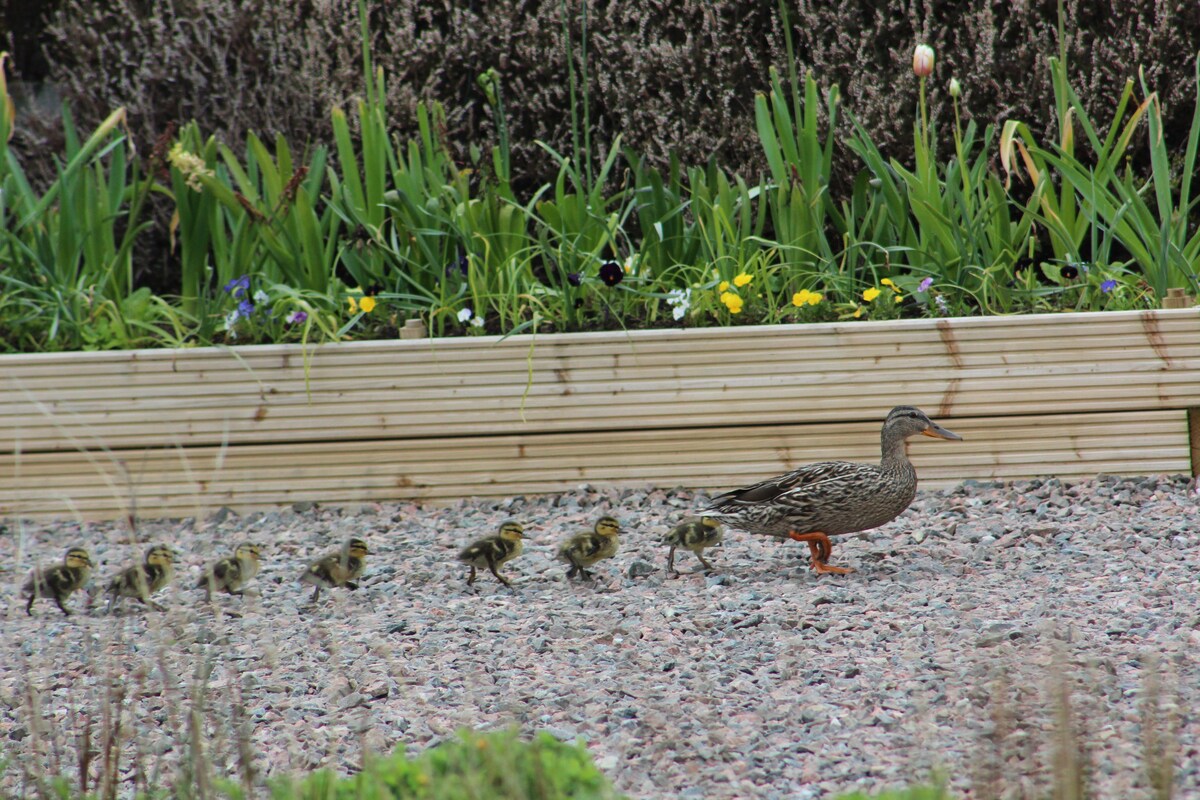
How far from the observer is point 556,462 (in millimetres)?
4840

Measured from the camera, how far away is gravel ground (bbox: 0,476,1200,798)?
7.49 ft

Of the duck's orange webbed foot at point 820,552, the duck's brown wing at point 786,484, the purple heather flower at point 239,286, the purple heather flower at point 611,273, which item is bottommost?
the duck's orange webbed foot at point 820,552

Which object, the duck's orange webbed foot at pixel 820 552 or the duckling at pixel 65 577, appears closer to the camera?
the duckling at pixel 65 577

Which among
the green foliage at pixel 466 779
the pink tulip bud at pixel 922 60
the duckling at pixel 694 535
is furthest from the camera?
the pink tulip bud at pixel 922 60

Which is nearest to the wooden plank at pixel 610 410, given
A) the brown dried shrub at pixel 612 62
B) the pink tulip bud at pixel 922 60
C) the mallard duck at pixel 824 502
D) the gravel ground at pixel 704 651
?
the gravel ground at pixel 704 651

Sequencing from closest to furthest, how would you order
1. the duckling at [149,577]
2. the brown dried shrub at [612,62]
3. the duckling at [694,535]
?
1. the duckling at [149,577]
2. the duckling at [694,535]
3. the brown dried shrub at [612,62]

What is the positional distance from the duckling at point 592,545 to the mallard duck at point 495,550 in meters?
0.14

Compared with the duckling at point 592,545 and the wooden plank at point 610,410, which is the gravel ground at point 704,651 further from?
the wooden plank at point 610,410

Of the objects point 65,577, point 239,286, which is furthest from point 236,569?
point 239,286

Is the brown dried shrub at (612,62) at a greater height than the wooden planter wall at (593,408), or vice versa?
the brown dried shrub at (612,62)

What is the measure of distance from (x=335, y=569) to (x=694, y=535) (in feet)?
3.56

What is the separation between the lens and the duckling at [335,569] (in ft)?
11.8

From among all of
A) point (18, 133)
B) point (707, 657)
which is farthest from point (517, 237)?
point (18, 133)

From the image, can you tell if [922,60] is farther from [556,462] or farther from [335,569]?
[335,569]
